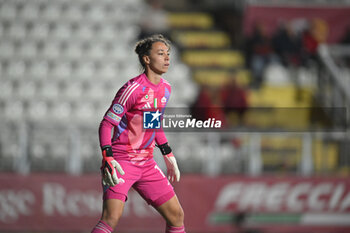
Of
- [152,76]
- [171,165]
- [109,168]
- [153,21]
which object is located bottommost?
[171,165]

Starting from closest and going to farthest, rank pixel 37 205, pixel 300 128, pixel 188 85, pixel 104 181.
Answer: pixel 104 181 < pixel 37 205 < pixel 300 128 < pixel 188 85

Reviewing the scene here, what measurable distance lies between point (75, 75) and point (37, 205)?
13.0 ft

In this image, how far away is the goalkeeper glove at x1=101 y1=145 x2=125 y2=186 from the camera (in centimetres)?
484

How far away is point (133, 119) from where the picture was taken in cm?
512

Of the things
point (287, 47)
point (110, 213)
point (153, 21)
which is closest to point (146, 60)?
point (110, 213)

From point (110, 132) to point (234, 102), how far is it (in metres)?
7.09

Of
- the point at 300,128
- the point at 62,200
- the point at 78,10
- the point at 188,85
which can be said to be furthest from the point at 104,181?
the point at 78,10

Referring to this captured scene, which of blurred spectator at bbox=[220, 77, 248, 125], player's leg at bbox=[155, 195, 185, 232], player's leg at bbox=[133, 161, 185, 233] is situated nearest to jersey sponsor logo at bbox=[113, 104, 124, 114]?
player's leg at bbox=[133, 161, 185, 233]

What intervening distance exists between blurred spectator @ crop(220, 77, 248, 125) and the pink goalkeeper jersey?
646cm

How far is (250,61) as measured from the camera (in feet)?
48.3

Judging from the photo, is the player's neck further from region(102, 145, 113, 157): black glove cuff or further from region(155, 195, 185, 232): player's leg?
region(155, 195, 185, 232): player's leg

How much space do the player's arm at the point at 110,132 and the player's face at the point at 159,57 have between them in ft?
0.87

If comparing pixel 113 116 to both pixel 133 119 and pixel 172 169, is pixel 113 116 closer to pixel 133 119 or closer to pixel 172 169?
pixel 133 119

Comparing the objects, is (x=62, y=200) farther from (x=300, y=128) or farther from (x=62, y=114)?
(x=300, y=128)
